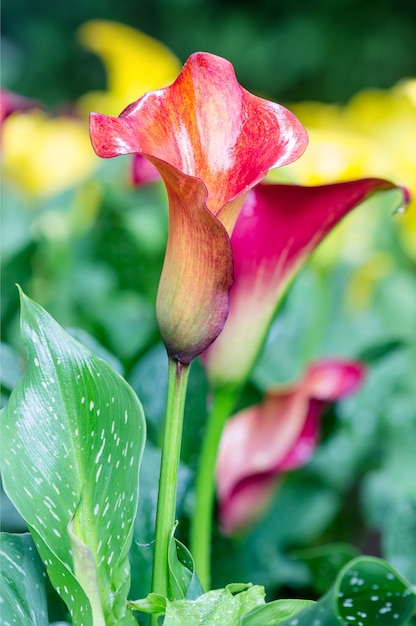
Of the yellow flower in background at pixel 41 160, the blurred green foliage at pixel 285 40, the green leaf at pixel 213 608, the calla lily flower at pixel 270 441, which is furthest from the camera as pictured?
the blurred green foliage at pixel 285 40

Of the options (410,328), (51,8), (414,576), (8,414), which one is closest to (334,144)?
(410,328)

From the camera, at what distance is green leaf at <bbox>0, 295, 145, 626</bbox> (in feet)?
0.99

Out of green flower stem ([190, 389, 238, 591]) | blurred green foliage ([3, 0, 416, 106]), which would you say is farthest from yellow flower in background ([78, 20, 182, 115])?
blurred green foliage ([3, 0, 416, 106])

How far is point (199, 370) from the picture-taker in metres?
0.47

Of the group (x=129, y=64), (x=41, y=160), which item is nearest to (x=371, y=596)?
(x=41, y=160)

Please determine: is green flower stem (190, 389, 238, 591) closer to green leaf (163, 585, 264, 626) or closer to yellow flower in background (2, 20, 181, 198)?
green leaf (163, 585, 264, 626)

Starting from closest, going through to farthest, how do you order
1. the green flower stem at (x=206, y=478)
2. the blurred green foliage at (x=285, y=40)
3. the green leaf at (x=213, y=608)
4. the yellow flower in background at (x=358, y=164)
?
the green leaf at (x=213, y=608), the green flower stem at (x=206, y=478), the yellow flower in background at (x=358, y=164), the blurred green foliage at (x=285, y=40)

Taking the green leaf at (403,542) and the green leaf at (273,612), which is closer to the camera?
the green leaf at (273,612)

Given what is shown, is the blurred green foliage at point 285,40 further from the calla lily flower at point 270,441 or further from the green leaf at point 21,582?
the green leaf at point 21,582

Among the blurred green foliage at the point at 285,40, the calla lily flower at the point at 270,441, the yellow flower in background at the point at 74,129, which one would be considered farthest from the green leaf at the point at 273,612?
the blurred green foliage at the point at 285,40

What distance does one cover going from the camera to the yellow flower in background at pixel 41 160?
0.99 meters

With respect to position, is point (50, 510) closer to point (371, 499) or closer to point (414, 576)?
point (414, 576)

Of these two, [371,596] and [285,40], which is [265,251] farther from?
[285,40]

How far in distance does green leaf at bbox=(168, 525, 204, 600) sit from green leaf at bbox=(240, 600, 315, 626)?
24 mm
